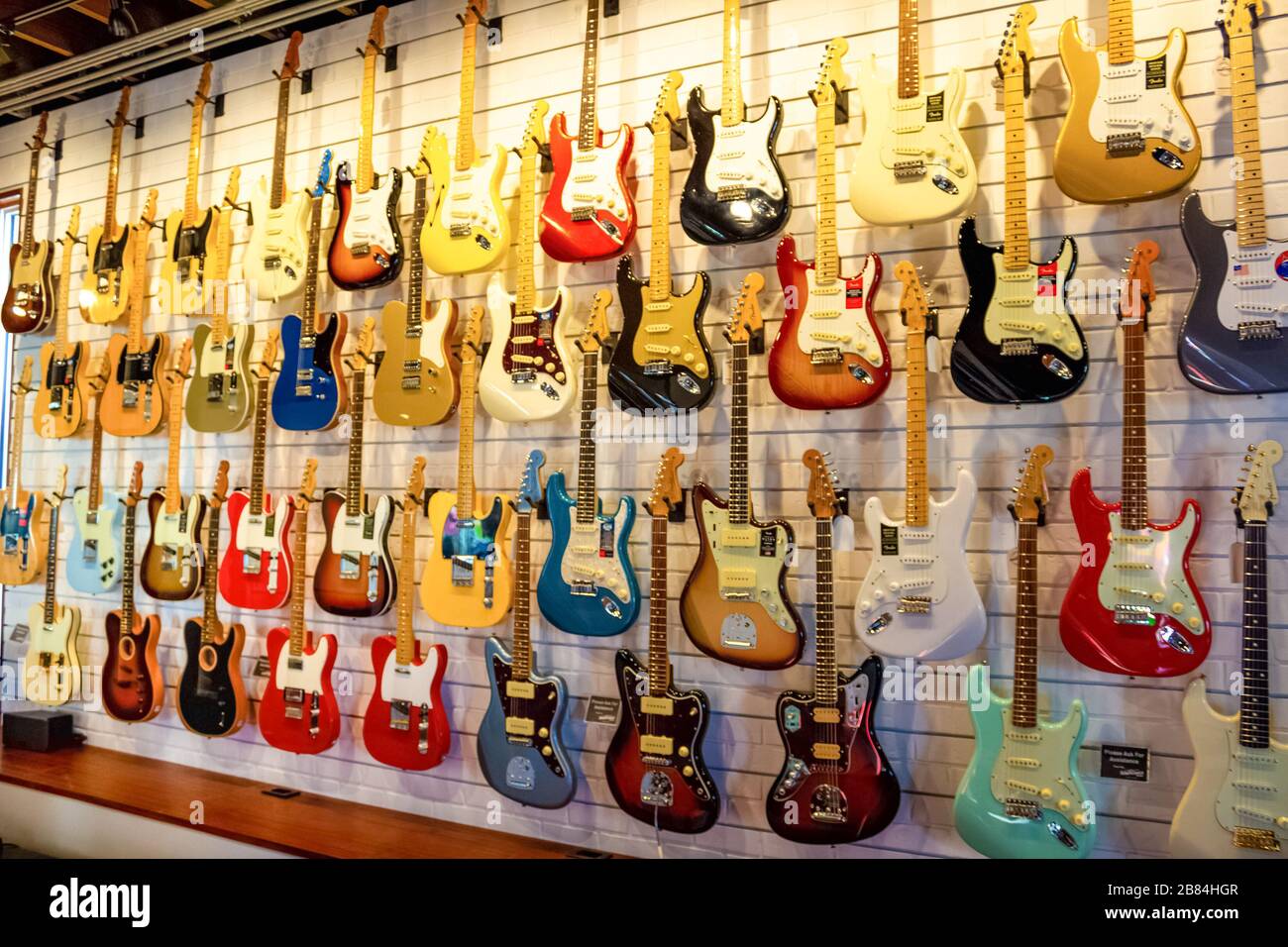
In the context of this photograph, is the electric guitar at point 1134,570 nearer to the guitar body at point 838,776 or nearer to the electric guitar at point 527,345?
the guitar body at point 838,776

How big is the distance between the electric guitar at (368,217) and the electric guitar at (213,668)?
926 millimetres

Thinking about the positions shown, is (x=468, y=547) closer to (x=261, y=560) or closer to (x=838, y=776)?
(x=261, y=560)

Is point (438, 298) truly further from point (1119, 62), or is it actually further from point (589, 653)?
point (1119, 62)

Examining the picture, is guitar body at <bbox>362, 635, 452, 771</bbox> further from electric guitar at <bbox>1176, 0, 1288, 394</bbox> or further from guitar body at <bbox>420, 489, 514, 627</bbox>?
electric guitar at <bbox>1176, 0, 1288, 394</bbox>

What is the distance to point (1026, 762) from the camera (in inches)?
87.1

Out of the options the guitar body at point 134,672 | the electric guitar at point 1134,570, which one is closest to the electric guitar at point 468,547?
the guitar body at point 134,672

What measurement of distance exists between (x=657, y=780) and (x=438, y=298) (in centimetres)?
187

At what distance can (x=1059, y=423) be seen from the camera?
2.44 m

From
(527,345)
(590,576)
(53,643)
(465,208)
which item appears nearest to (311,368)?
(465,208)

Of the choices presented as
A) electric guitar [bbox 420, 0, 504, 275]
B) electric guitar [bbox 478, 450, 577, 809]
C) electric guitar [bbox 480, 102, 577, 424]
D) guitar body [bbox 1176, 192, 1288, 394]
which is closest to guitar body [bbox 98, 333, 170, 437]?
electric guitar [bbox 420, 0, 504, 275]

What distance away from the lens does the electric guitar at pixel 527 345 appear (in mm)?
2840

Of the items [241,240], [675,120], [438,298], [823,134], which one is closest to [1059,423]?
[823,134]

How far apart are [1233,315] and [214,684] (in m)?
3.55

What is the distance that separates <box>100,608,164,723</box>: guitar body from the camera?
12.1ft
